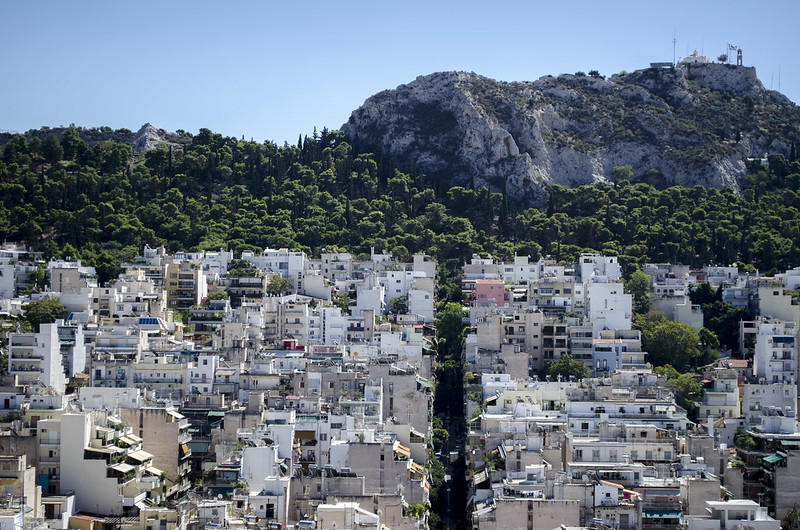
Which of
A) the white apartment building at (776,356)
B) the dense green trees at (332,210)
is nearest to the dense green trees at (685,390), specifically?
the white apartment building at (776,356)

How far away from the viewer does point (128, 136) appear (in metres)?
144

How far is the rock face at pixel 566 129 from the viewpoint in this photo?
129 meters

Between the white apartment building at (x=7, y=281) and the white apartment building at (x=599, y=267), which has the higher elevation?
the white apartment building at (x=599, y=267)

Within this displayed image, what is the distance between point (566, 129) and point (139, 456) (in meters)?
84.7

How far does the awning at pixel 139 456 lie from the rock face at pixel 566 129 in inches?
2739

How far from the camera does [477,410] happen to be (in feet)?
225

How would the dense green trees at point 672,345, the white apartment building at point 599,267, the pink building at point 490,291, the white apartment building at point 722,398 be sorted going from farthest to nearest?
1. the white apartment building at point 599,267
2. the pink building at point 490,291
3. the dense green trees at point 672,345
4. the white apartment building at point 722,398

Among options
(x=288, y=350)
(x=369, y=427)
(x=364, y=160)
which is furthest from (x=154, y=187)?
(x=369, y=427)

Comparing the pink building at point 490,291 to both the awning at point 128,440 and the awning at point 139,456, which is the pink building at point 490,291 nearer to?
the awning at point 128,440

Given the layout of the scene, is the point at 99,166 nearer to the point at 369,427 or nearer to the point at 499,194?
the point at 499,194

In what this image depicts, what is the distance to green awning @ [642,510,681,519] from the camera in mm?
53844

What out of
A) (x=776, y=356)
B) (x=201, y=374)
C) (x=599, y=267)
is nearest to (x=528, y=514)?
(x=201, y=374)

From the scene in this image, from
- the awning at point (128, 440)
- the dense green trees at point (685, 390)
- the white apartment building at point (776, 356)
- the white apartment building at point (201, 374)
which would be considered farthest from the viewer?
the white apartment building at point (776, 356)

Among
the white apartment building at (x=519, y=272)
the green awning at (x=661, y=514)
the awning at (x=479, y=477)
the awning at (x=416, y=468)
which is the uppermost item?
the white apartment building at (x=519, y=272)
